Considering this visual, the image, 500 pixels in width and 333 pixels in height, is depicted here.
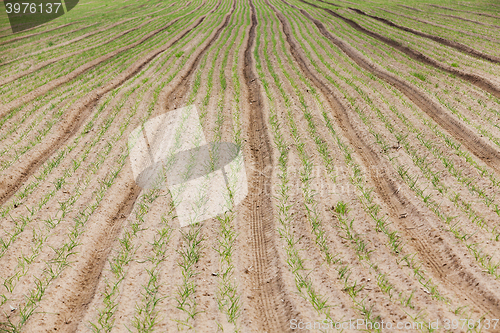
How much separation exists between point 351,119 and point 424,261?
642 cm

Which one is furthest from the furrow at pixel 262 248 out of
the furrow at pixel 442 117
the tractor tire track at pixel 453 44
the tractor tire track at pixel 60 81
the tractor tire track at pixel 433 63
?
the tractor tire track at pixel 453 44

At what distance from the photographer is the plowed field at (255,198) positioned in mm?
4738

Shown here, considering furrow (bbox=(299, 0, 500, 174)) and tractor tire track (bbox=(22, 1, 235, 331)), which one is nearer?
tractor tire track (bbox=(22, 1, 235, 331))

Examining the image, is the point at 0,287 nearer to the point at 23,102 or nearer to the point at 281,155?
the point at 281,155

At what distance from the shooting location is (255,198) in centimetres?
740

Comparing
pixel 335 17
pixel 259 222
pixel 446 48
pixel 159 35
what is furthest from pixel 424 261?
pixel 335 17

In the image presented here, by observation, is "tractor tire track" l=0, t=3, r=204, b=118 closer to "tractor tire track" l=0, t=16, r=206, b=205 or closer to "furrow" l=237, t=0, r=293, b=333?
"tractor tire track" l=0, t=16, r=206, b=205

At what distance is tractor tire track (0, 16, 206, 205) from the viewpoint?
26.3 ft

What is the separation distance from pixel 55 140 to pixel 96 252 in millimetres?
5902

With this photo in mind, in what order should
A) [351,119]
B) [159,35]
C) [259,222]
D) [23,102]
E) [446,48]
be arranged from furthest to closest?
[159,35] < [446,48] < [23,102] < [351,119] < [259,222]

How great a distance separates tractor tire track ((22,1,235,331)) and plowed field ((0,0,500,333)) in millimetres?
30

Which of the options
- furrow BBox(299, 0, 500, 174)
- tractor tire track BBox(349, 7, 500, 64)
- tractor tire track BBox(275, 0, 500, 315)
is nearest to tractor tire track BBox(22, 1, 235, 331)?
tractor tire track BBox(275, 0, 500, 315)

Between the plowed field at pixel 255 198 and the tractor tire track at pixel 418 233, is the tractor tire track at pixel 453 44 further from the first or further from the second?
the tractor tire track at pixel 418 233

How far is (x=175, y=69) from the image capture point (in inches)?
675
